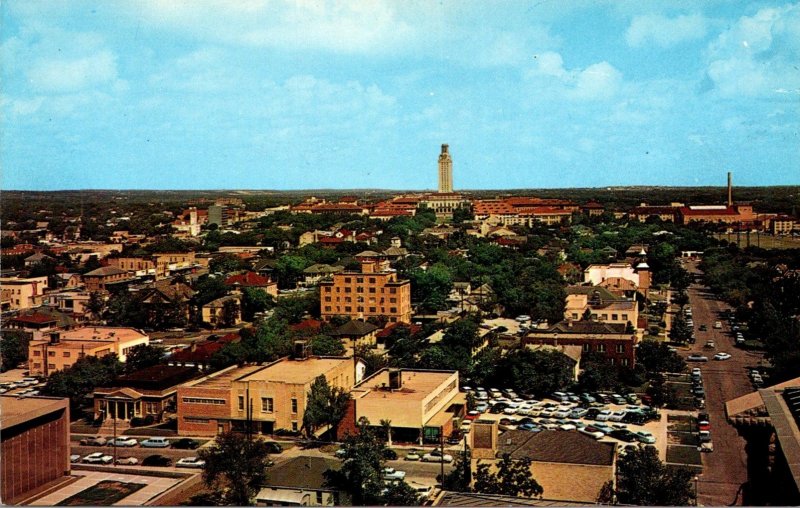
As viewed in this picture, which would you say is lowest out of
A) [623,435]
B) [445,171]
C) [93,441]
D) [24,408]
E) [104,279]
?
[93,441]

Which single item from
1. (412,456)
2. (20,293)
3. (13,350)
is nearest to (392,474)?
(412,456)

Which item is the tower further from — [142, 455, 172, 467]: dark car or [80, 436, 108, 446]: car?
[142, 455, 172, 467]: dark car

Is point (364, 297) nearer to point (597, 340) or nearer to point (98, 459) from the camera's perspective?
point (597, 340)

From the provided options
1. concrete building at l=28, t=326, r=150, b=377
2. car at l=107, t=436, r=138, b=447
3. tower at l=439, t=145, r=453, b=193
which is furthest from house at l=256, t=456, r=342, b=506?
tower at l=439, t=145, r=453, b=193

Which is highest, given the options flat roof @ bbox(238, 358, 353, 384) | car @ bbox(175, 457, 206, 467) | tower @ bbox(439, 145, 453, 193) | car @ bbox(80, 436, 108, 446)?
tower @ bbox(439, 145, 453, 193)

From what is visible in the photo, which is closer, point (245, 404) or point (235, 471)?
point (235, 471)

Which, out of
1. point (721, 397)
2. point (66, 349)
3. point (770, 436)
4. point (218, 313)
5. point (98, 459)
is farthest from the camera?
point (218, 313)

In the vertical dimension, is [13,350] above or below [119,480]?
below
